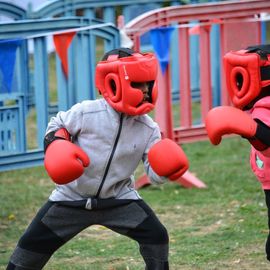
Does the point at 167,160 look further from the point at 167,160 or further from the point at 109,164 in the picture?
the point at 109,164

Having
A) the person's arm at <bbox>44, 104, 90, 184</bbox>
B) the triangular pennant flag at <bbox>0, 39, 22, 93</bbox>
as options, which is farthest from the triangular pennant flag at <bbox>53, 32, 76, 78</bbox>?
the person's arm at <bbox>44, 104, 90, 184</bbox>

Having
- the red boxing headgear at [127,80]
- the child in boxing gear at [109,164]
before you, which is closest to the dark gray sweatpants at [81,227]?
the child in boxing gear at [109,164]

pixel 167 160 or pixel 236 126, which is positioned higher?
pixel 236 126

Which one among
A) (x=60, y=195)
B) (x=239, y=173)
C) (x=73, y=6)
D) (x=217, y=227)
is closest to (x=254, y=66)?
(x=60, y=195)

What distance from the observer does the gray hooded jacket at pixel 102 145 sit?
471 centimetres

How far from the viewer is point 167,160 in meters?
4.54

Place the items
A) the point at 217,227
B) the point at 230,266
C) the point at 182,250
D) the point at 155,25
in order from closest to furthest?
1. the point at 230,266
2. the point at 182,250
3. the point at 217,227
4. the point at 155,25

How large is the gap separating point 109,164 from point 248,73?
86cm

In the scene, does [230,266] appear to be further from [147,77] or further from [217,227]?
[147,77]

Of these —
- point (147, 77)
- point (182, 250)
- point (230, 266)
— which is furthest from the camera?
point (182, 250)

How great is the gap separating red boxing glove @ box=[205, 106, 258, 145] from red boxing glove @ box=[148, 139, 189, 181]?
20 cm

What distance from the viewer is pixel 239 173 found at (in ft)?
28.5

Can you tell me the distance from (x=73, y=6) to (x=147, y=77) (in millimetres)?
5966

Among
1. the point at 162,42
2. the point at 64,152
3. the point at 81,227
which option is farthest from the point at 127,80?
the point at 162,42
